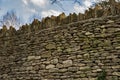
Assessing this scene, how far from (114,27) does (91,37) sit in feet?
1.68

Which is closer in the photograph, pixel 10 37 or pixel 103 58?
pixel 103 58

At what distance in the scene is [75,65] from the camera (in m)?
5.69

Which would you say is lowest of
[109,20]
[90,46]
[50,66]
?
[50,66]

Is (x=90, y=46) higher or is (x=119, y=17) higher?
(x=119, y=17)

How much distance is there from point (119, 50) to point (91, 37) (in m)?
0.66

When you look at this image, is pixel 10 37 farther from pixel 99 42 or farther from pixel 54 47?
pixel 99 42

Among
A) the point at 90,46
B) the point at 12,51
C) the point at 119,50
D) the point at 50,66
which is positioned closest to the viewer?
the point at 119,50

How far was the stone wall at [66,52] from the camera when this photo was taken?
211 inches

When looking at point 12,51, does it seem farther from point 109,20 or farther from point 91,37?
point 109,20

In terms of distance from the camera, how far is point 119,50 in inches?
206

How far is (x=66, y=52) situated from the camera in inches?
232

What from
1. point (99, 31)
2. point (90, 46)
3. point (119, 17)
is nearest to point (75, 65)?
point (90, 46)

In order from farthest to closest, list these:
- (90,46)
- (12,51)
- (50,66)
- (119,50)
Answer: (12,51) → (50,66) → (90,46) → (119,50)

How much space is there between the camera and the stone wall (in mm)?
5367
